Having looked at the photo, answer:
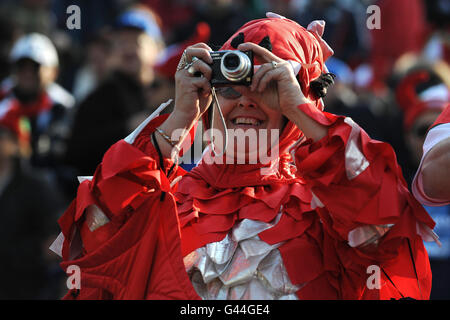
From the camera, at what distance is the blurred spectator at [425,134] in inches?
178

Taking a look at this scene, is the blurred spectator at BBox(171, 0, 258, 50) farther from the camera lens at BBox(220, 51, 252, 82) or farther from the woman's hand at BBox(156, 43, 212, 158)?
the camera lens at BBox(220, 51, 252, 82)

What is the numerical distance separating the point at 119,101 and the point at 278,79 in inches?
94.0

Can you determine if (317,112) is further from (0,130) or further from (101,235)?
(0,130)

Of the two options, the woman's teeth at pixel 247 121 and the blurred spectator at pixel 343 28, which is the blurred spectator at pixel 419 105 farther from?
the blurred spectator at pixel 343 28

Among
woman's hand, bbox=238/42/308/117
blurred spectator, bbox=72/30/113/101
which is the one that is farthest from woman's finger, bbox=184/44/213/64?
blurred spectator, bbox=72/30/113/101

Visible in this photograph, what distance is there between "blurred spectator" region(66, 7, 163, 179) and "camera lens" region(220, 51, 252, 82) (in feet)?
6.17

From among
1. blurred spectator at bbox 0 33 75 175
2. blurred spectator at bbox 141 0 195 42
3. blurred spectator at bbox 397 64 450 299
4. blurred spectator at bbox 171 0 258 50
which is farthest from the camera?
blurred spectator at bbox 141 0 195 42

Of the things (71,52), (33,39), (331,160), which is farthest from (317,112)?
(71,52)

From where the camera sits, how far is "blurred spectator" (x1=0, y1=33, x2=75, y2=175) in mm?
5234

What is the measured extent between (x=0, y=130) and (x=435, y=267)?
2.86 metres

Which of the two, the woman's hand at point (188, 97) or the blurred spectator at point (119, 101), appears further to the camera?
the blurred spectator at point (119, 101)

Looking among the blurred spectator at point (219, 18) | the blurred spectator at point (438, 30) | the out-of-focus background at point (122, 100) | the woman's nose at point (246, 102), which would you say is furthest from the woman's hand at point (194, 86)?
the blurred spectator at point (438, 30)

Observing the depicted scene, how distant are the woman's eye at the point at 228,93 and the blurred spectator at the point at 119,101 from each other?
5.57 ft
